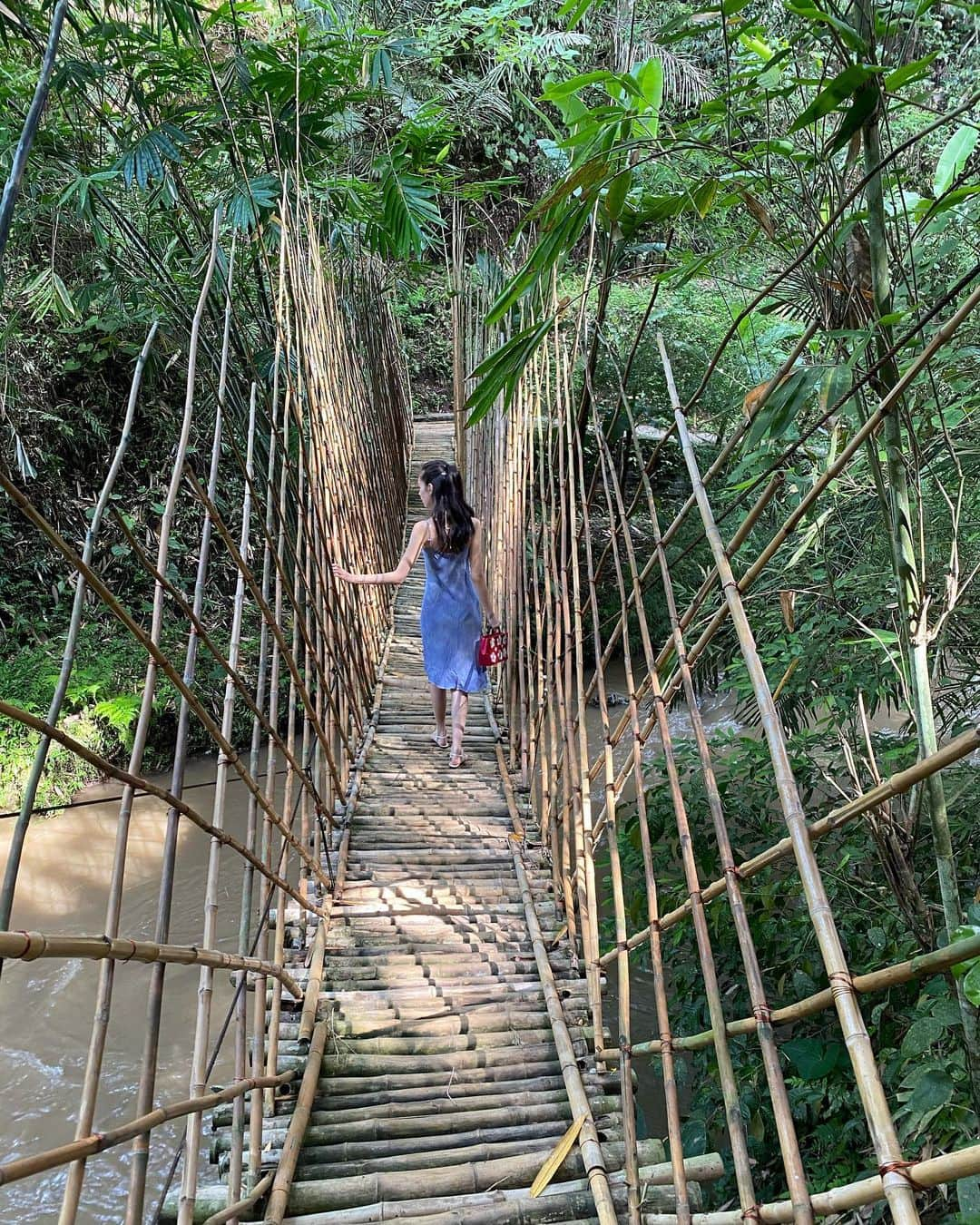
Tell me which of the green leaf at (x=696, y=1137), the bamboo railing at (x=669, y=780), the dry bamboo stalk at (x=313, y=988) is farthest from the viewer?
the green leaf at (x=696, y=1137)

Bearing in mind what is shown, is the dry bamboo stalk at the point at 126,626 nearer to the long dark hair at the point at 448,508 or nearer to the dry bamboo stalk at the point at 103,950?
the dry bamboo stalk at the point at 103,950

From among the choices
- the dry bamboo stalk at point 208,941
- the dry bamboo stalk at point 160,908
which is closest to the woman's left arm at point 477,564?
the dry bamboo stalk at point 208,941

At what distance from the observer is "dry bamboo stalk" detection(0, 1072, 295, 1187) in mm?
609

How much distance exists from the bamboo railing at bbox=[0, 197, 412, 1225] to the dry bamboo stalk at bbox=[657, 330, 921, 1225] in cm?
59

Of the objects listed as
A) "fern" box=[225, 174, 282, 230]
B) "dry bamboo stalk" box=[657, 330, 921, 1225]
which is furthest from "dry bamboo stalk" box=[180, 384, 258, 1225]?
"fern" box=[225, 174, 282, 230]

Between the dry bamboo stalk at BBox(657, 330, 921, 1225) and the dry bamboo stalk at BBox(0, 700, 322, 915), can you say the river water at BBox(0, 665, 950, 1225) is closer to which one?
the dry bamboo stalk at BBox(0, 700, 322, 915)

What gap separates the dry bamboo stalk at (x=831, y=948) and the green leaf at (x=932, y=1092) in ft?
0.67

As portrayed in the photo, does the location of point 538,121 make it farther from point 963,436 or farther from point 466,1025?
point 466,1025

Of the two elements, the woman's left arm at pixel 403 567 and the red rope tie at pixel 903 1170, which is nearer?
the red rope tie at pixel 903 1170

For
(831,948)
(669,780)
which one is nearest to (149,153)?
(669,780)

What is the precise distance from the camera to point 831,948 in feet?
2.23

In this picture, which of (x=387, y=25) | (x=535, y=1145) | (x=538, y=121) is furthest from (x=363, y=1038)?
(x=538, y=121)

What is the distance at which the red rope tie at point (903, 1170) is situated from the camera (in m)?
0.54

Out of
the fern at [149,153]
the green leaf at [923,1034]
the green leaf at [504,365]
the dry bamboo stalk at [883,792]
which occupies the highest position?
the fern at [149,153]
